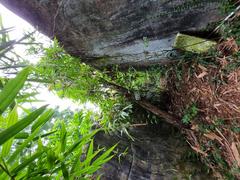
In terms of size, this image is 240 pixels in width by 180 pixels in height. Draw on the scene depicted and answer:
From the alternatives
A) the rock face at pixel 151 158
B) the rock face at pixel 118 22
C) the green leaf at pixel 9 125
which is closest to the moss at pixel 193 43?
the rock face at pixel 118 22

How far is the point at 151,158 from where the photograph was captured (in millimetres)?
1894

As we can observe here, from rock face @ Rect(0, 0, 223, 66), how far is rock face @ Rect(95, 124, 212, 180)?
1.67 ft

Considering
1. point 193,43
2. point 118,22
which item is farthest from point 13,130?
point 193,43

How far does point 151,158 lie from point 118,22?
885 millimetres

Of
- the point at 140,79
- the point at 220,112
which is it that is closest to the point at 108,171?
the point at 140,79

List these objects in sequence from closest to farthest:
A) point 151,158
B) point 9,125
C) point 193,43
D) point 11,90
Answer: point 11,90 < point 9,125 < point 193,43 < point 151,158

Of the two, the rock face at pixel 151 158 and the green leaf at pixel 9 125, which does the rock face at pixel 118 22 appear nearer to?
the rock face at pixel 151 158

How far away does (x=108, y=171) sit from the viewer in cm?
190

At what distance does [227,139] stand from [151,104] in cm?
57

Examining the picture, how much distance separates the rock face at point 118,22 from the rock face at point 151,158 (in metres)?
0.51

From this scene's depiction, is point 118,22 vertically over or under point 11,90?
over

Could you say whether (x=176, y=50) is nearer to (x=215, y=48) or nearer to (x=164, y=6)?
(x=215, y=48)

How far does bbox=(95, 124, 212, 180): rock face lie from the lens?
5.97ft

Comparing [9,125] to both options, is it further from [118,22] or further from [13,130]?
[118,22]
